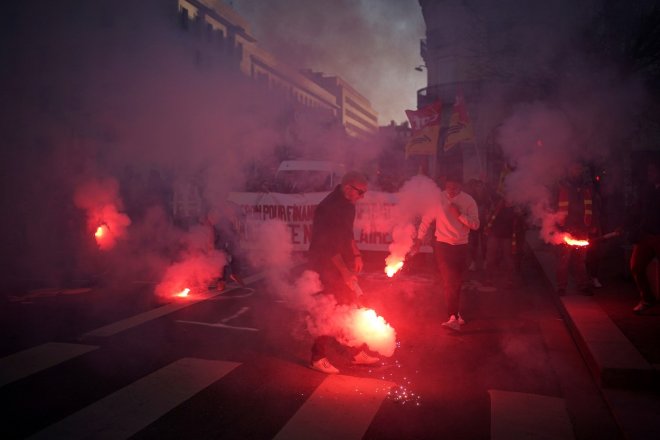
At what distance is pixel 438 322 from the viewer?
5.83 m

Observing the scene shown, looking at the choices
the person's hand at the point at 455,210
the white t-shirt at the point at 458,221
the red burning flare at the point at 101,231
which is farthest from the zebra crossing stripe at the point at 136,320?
the person's hand at the point at 455,210

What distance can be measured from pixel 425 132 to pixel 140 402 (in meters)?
9.60

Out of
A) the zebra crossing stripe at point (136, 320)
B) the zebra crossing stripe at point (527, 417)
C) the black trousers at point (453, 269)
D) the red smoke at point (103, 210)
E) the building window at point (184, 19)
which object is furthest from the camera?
the red smoke at point (103, 210)

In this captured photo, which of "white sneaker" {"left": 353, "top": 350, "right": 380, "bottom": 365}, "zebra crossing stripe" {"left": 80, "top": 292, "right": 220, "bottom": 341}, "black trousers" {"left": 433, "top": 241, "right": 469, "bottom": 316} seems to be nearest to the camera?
"white sneaker" {"left": 353, "top": 350, "right": 380, "bottom": 365}

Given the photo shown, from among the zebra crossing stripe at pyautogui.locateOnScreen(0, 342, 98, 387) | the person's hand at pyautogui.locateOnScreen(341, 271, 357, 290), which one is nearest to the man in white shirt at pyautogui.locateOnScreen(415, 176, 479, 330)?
the person's hand at pyautogui.locateOnScreen(341, 271, 357, 290)

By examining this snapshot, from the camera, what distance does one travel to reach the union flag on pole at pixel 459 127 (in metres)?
11.5

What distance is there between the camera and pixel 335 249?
4.27 m

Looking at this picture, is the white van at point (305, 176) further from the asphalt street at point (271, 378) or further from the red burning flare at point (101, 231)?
the asphalt street at point (271, 378)

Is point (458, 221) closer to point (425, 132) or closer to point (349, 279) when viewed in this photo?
point (349, 279)

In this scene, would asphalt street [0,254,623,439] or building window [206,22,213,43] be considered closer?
asphalt street [0,254,623,439]

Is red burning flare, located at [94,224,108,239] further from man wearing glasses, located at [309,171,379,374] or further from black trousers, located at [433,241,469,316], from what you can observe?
black trousers, located at [433,241,469,316]

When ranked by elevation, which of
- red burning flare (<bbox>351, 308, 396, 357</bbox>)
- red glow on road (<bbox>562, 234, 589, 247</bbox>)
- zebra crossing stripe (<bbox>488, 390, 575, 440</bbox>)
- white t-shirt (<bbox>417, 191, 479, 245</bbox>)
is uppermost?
white t-shirt (<bbox>417, 191, 479, 245</bbox>)

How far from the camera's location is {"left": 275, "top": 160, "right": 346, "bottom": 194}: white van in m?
11.4

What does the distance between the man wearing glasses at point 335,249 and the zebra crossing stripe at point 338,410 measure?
0.31 meters
